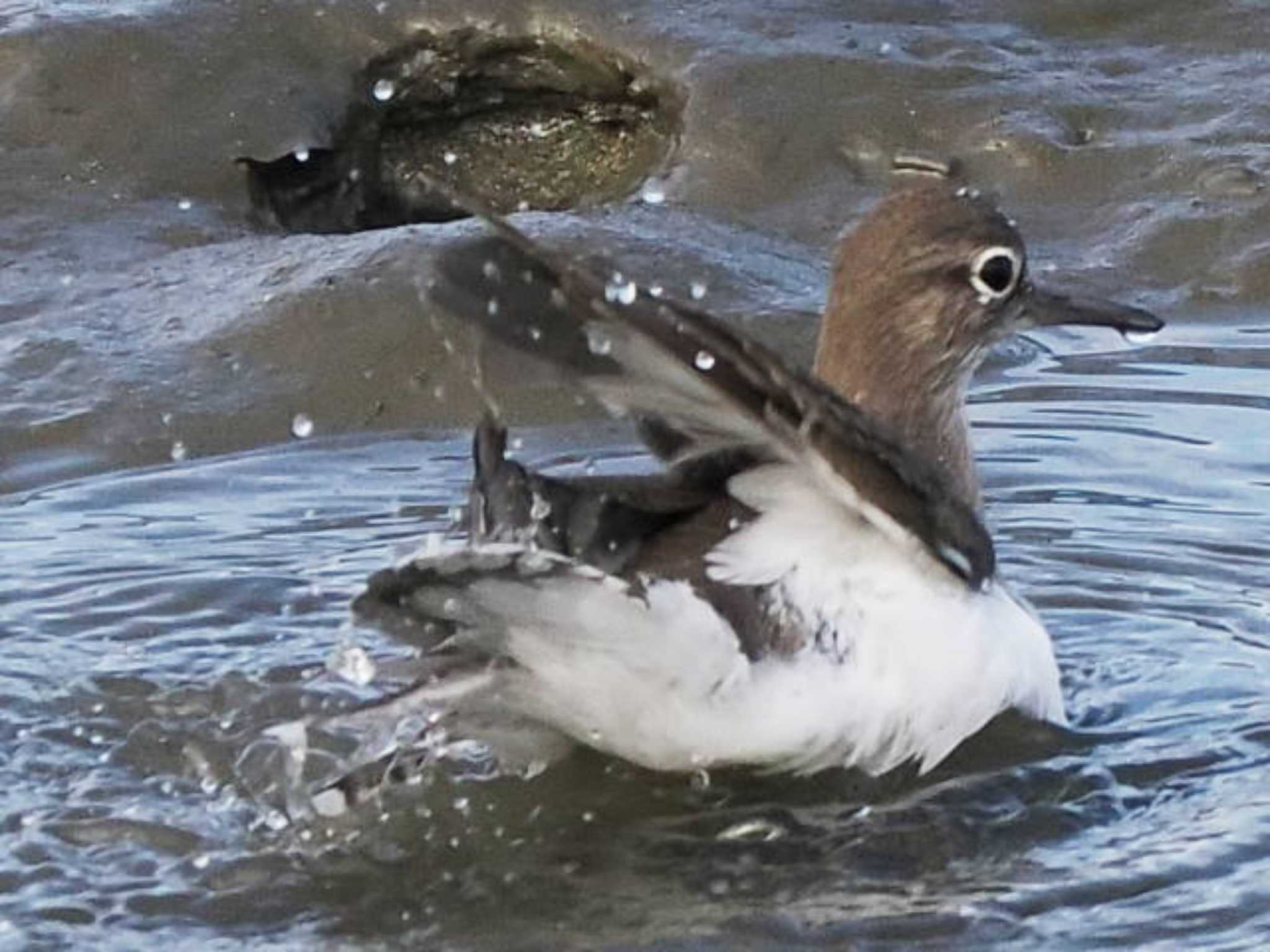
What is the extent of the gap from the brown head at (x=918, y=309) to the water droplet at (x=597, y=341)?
1.50 metres

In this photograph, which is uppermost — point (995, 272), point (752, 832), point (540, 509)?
point (995, 272)

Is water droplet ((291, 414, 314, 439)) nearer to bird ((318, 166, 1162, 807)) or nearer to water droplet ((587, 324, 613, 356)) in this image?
bird ((318, 166, 1162, 807))

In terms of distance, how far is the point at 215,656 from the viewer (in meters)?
6.75

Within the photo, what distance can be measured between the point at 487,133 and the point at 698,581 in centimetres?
446

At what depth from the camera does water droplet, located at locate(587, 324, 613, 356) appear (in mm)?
4992

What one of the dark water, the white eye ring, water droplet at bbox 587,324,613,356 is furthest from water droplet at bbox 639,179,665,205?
water droplet at bbox 587,324,613,356

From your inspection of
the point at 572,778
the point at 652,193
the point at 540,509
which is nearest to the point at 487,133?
the point at 652,193

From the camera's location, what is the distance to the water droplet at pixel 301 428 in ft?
26.6

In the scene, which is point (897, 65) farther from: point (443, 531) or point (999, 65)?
point (443, 531)

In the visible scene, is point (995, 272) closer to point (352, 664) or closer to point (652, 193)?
point (352, 664)

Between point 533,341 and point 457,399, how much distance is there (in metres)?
3.22

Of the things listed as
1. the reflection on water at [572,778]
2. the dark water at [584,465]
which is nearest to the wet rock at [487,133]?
the dark water at [584,465]

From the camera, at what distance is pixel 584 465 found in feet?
25.8

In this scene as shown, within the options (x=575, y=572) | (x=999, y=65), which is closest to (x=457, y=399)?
(x=999, y=65)
